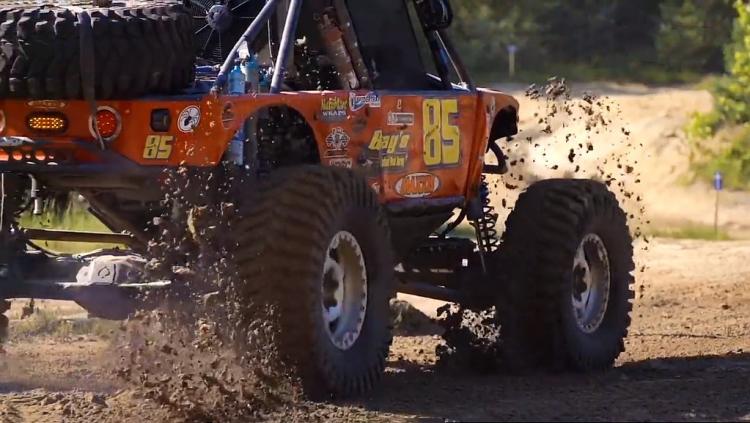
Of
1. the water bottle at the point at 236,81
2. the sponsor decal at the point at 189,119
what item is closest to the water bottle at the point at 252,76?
the water bottle at the point at 236,81

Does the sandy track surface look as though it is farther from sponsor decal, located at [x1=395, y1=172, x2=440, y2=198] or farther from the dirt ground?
sponsor decal, located at [x1=395, y1=172, x2=440, y2=198]

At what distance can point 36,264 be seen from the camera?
26.0ft

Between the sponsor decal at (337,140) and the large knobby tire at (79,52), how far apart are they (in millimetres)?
877

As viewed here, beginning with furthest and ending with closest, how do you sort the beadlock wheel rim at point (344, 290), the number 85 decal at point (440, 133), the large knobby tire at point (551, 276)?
the large knobby tire at point (551, 276), the number 85 decal at point (440, 133), the beadlock wheel rim at point (344, 290)

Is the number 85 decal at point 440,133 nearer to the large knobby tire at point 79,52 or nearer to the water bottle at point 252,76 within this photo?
the water bottle at point 252,76

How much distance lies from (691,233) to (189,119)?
615 inches

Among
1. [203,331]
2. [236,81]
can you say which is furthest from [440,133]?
[203,331]

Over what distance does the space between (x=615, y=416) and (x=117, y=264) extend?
2412mm

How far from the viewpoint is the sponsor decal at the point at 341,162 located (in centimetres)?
789

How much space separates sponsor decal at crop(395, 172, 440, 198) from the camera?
27.8ft

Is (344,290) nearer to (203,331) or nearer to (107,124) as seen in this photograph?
(203,331)

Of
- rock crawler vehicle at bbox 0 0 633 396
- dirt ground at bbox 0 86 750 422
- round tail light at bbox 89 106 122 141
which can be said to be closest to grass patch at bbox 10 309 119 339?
dirt ground at bbox 0 86 750 422

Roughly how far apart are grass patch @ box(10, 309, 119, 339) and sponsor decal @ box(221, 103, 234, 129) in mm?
4100

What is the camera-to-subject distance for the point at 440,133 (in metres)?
8.79
